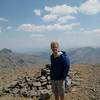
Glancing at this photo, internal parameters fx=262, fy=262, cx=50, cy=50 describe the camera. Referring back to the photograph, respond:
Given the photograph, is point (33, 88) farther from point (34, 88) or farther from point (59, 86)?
point (59, 86)

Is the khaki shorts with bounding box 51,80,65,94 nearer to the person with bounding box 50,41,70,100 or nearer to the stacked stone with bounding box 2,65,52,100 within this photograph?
the person with bounding box 50,41,70,100

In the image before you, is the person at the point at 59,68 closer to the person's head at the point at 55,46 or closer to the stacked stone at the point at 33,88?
the person's head at the point at 55,46

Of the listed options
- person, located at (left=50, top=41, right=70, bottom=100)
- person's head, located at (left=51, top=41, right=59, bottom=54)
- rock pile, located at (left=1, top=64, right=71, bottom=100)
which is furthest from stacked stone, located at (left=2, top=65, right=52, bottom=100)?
person's head, located at (left=51, top=41, right=59, bottom=54)

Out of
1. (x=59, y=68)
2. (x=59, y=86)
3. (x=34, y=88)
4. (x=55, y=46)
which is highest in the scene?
(x=55, y=46)

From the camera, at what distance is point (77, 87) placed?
21016mm

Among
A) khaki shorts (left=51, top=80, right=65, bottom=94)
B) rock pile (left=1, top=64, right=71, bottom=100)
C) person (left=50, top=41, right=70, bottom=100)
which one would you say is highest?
person (left=50, top=41, right=70, bottom=100)

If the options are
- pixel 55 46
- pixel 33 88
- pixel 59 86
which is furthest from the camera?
pixel 33 88

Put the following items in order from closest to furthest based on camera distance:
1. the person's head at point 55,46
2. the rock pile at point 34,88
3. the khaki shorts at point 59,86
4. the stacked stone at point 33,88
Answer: the person's head at point 55,46 → the khaki shorts at point 59,86 → the rock pile at point 34,88 → the stacked stone at point 33,88

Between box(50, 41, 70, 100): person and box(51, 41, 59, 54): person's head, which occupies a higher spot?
box(51, 41, 59, 54): person's head

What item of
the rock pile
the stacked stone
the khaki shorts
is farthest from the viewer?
the stacked stone

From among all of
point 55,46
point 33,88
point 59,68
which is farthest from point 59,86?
point 33,88

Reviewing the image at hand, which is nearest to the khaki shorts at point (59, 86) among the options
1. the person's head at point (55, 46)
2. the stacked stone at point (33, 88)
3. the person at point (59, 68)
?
the person at point (59, 68)

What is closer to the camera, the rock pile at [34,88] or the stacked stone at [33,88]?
the rock pile at [34,88]

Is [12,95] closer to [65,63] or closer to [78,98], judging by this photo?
[78,98]
